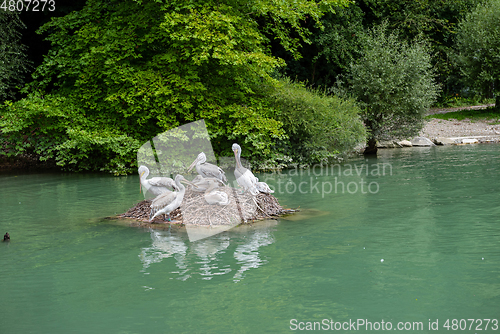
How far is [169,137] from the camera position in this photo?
68.7 feet

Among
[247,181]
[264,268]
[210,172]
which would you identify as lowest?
[264,268]

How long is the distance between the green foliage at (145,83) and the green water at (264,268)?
22.1 feet

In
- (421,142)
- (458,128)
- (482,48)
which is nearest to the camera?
(421,142)

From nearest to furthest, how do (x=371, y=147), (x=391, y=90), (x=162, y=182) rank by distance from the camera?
(x=162, y=182)
(x=391, y=90)
(x=371, y=147)

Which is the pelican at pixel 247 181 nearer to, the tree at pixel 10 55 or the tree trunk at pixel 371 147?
the tree at pixel 10 55

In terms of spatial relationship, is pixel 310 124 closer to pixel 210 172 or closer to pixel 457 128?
pixel 210 172

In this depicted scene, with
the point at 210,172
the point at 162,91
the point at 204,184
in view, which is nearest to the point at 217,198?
the point at 204,184

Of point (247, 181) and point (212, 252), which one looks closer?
point (212, 252)

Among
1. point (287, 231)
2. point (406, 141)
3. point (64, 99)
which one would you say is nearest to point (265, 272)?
point (287, 231)

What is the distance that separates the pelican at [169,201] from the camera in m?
10.9

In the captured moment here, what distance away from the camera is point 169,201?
1108 cm

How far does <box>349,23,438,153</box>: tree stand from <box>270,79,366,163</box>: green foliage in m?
3.68

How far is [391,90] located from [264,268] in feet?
63.6

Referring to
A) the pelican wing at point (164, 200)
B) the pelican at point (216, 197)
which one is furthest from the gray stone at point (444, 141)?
the pelican wing at point (164, 200)
